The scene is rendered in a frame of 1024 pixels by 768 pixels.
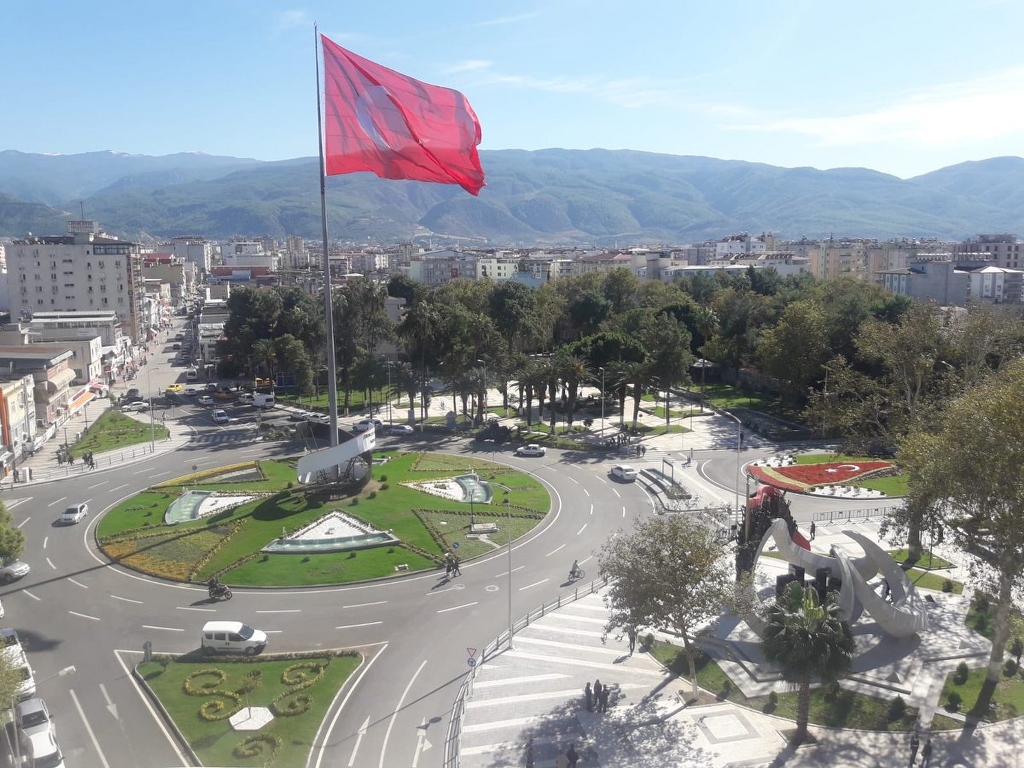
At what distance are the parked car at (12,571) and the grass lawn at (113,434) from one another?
82.8 ft

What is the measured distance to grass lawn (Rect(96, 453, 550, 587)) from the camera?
37188 mm

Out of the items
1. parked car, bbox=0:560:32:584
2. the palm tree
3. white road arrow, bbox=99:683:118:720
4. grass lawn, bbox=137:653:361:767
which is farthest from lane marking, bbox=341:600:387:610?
the palm tree

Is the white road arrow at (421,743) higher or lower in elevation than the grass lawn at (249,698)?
lower

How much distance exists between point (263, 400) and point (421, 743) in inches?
2354

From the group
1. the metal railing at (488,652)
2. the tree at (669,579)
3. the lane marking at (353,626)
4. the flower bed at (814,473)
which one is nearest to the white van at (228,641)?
the lane marking at (353,626)

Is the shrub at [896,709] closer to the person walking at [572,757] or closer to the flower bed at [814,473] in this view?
the person walking at [572,757]

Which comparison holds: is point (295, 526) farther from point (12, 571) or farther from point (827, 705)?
point (827, 705)

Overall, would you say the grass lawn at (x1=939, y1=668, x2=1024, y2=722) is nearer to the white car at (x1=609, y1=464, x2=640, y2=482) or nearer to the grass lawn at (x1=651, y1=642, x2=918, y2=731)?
the grass lawn at (x1=651, y1=642, x2=918, y2=731)

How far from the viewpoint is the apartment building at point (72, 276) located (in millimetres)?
116188

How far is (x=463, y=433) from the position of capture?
222ft

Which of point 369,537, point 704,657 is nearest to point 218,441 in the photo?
point 369,537

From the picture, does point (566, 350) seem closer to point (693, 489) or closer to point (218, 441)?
point (693, 489)

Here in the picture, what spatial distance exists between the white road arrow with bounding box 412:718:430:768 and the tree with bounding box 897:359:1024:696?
60.8 ft

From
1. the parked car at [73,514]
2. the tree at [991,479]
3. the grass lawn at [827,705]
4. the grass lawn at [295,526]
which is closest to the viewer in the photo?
the tree at [991,479]
